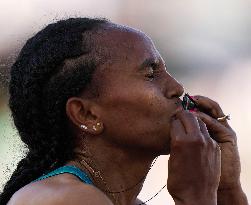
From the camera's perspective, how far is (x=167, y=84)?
8.59ft

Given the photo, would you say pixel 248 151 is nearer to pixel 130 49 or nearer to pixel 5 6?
pixel 5 6

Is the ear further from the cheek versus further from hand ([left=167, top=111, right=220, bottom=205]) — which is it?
hand ([left=167, top=111, right=220, bottom=205])

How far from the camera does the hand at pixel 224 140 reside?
286cm

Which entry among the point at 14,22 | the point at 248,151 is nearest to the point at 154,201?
the point at 248,151

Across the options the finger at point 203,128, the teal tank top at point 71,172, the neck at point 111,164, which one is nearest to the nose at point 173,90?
the finger at point 203,128

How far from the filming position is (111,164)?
266cm

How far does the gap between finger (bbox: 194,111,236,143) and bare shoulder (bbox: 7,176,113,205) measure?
1.93 ft

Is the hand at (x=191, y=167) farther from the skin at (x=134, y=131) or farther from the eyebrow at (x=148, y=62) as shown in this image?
the eyebrow at (x=148, y=62)

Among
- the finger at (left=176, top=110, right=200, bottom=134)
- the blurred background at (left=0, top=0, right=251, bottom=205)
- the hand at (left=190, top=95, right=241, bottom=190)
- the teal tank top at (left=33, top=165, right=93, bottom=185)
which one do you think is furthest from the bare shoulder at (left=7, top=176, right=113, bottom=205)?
the blurred background at (left=0, top=0, right=251, bottom=205)

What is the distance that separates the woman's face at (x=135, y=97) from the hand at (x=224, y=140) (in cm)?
28

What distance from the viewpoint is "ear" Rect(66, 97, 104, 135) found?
2613 mm

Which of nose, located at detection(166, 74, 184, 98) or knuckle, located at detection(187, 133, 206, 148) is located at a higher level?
nose, located at detection(166, 74, 184, 98)

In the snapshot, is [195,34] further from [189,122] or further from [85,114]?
[189,122]

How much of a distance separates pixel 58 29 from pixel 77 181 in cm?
65
